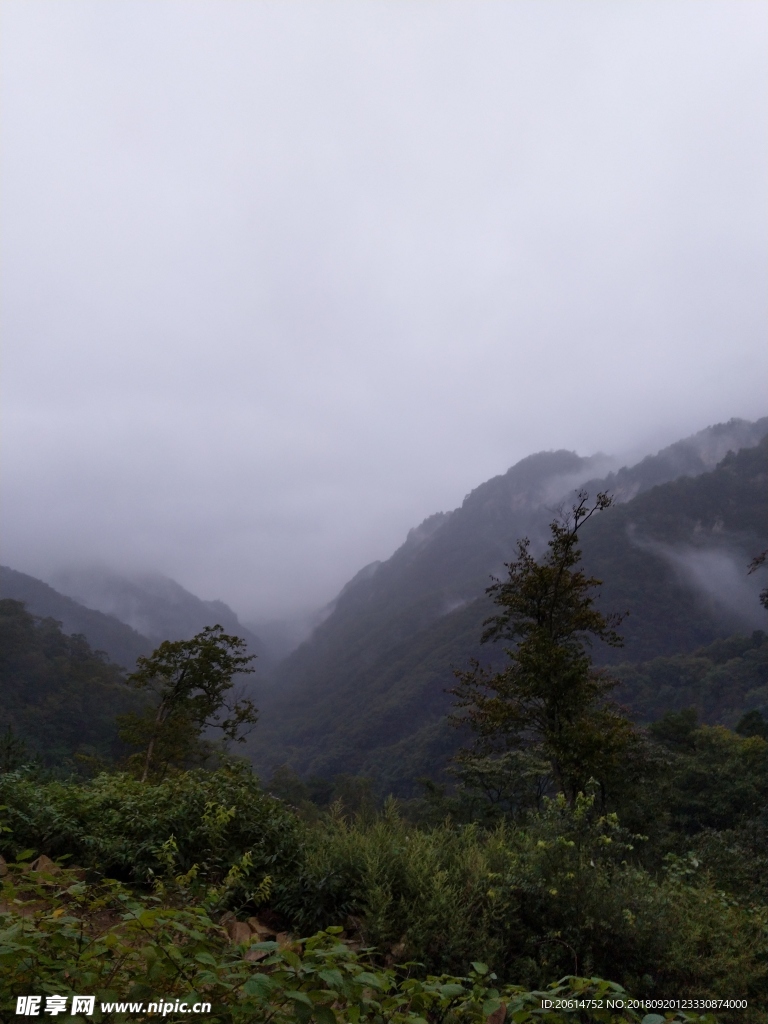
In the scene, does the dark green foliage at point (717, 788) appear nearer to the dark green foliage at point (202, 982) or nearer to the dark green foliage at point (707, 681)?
the dark green foliage at point (202, 982)

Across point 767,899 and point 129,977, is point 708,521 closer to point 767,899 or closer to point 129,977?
point 767,899

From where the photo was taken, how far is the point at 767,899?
860 centimetres

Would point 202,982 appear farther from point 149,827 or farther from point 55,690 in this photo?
point 55,690

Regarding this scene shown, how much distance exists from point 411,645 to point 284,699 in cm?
4911

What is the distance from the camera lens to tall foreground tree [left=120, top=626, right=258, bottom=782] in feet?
58.0

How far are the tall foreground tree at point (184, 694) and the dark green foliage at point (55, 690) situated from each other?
27.0 metres

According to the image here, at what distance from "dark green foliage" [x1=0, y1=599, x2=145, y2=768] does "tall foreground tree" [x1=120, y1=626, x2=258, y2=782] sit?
27.0m

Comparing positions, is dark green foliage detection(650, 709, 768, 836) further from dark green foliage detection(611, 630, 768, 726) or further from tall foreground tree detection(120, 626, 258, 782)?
dark green foliage detection(611, 630, 768, 726)

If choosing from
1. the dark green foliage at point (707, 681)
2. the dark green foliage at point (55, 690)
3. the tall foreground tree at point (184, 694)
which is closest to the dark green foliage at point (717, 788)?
the tall foreground tree at point (184, 694)

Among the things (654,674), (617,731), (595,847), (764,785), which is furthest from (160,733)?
(654,674)

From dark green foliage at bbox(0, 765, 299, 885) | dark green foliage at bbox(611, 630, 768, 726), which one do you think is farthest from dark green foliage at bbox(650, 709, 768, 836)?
dark green foliage at bbox(611, 630, 768, 726)

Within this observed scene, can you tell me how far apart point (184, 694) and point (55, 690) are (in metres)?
38.7

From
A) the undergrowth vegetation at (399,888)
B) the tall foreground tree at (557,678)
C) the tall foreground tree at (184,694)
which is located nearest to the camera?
the undergrowth vegetation at (399,888)

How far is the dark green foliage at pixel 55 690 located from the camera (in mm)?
44688
